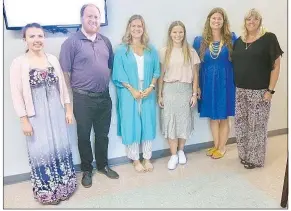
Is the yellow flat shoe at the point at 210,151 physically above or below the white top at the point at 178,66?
below

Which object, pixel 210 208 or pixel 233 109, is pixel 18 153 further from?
pixel 233 109

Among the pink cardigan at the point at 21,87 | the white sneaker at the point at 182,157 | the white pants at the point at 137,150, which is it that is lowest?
the white sneaker at the point at 182,157

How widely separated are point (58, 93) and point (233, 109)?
161 cm

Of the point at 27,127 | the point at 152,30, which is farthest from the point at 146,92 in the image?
the point at 27,127

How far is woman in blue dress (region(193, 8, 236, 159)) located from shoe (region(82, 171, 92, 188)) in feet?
3.88

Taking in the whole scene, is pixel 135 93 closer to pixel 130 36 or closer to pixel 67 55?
pixel 130 36

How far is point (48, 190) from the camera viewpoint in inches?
87.9

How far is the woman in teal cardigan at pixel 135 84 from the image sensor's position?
96.6 inches

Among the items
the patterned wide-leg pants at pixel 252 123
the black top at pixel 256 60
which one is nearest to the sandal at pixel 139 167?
the patterned wide-leg pants at pixel 252 123

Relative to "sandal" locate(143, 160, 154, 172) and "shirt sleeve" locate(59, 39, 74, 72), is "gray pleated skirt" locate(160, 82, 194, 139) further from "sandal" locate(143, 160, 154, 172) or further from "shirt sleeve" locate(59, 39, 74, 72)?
"shirt sleeve" locate(59, 39, 74, 72)

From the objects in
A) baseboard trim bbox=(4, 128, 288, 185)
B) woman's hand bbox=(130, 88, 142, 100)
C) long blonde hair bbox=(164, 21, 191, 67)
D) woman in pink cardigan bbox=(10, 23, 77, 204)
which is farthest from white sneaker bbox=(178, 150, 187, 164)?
woman in pink cardigan bbox=(10, 23, 77, 204)

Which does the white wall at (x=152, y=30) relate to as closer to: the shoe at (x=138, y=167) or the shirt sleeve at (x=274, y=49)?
the shoe at (x=138, y=167)

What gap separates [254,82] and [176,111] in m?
0.70

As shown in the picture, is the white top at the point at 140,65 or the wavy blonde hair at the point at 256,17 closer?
the wavy blonde hair at the point at 256,17
